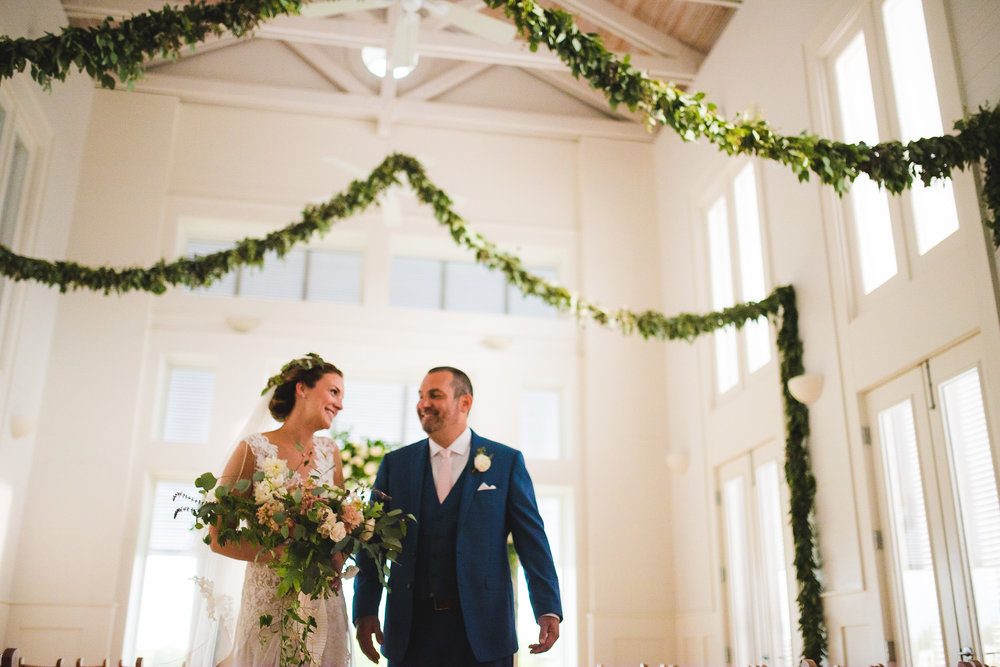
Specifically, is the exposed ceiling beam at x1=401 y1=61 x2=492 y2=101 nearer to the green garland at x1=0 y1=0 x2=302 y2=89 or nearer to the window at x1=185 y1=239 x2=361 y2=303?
the window at x1=185 y1=239 x2=361 y2=303

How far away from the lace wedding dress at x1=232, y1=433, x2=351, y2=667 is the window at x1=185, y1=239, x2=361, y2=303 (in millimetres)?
6172

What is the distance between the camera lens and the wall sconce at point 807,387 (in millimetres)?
6688

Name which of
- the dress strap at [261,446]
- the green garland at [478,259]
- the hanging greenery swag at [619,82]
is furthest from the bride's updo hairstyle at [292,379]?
the green garland at [478,259]

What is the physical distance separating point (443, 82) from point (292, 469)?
24.5ft

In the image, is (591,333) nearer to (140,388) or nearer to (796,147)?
(140,388)

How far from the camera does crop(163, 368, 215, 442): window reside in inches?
359

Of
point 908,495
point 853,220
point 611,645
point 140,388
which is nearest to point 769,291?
point 853,220

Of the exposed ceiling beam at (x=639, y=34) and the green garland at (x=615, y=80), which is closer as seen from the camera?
the green garland at (x=615, y=80)

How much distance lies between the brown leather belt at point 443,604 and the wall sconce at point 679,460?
5.56 m

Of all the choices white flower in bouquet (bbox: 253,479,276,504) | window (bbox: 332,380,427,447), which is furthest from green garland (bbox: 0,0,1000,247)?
window (bbox: 332,380,427,447)

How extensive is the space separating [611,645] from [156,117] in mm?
7042

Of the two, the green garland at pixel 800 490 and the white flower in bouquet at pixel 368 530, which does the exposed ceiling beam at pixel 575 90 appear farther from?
the white flower in bouquet at pixel 368 530

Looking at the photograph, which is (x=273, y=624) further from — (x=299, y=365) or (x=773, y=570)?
(x=773, y=570)

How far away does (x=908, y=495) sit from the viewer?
576cm
